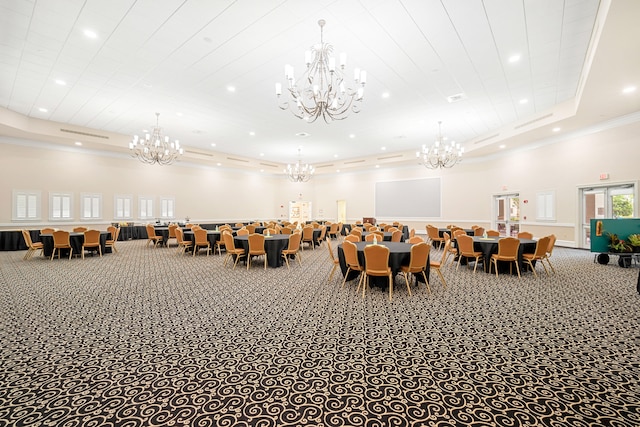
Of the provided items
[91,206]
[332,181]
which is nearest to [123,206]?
[91,206]

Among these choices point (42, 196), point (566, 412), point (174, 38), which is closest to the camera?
point (566, 412)

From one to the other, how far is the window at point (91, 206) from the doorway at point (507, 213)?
18.6 meters

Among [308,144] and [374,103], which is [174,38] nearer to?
[374,103]

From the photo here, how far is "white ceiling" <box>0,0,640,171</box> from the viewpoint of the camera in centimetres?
471

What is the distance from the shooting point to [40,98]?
332 inches

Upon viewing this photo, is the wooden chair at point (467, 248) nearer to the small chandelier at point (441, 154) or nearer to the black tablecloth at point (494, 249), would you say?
the black tablecloth at point (494, 249)

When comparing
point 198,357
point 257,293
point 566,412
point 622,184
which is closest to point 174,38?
point 257,293

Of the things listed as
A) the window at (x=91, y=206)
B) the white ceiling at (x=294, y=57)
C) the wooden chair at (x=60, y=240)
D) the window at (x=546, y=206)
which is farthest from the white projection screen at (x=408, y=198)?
the wooden chair at (x=60, y=240)

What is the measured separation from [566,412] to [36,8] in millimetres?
8524

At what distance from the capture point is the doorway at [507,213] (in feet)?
41.9

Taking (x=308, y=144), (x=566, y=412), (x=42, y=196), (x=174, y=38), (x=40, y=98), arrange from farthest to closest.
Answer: (x=308, y=144) < (x=42, y=196) < (x=40, y=98) < (x=174, y=38) < (x=566, y=412)

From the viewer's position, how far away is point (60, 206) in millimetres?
11750

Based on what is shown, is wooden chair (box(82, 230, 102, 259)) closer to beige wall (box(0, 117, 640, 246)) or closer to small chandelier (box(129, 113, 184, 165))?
small chandelier (box(129, 113, 184, 165))

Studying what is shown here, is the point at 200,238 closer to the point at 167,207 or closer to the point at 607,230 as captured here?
the point at 167,207
